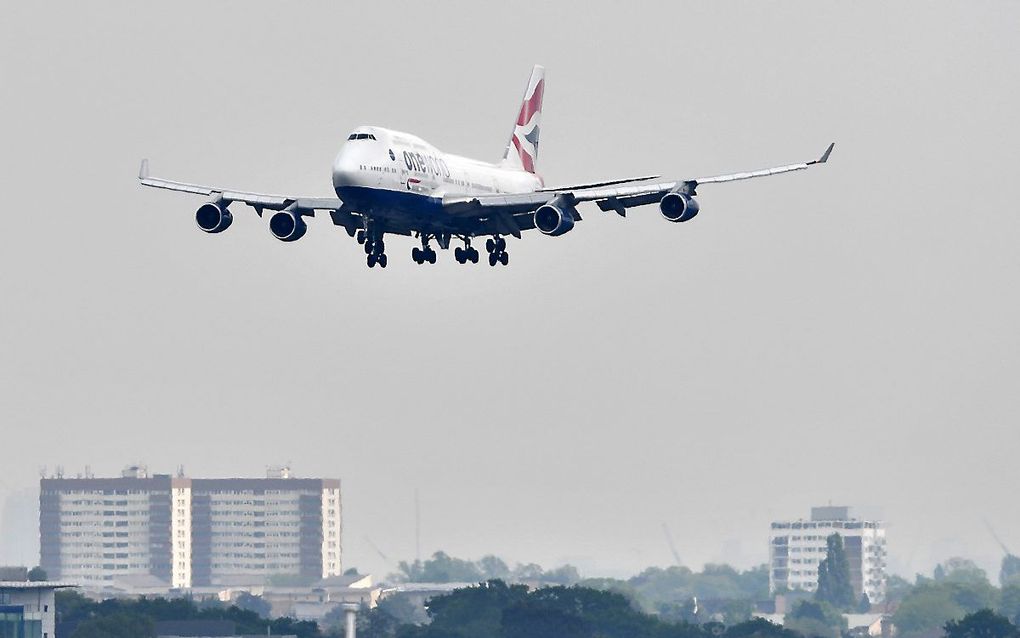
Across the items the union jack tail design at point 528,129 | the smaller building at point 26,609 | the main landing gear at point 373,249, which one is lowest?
the smaller building at point 26,609

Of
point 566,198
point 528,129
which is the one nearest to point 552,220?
point 566,198

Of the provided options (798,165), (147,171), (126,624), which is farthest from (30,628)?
(798,165)

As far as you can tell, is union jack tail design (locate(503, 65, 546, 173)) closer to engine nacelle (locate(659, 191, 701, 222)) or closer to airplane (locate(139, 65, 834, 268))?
airplane (locate(139, 65, 834, 268))

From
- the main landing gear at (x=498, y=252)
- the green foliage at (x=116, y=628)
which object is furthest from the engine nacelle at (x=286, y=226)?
the green foliage at (x=116, y=628)

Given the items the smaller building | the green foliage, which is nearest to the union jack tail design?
the smaller building

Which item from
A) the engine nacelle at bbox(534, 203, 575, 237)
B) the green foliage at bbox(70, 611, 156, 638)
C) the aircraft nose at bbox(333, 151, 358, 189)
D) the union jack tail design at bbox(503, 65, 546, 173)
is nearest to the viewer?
the aircraft nose at bbox(333, 151, 358, 189)

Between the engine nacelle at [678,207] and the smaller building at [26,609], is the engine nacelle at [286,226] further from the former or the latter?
the smaller building at [26,609]
